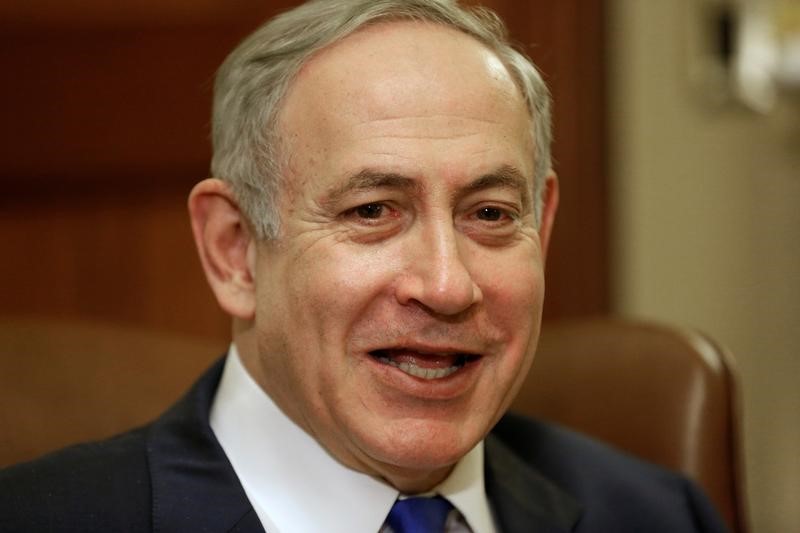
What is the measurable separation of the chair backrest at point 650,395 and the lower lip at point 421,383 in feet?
2.35

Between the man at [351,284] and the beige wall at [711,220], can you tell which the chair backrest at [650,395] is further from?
the beige wall at [711,220]

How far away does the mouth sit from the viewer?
1.46 metres

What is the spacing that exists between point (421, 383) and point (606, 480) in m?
0.62

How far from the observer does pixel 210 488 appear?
59.5 inches

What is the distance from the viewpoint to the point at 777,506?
147 inches

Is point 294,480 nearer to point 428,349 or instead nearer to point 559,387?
point 428,349

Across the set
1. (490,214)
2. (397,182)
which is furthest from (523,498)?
(397,182)

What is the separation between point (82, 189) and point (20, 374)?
0.97 meters

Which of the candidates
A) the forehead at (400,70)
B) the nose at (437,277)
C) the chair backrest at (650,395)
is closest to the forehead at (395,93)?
the forehead at (400,70)

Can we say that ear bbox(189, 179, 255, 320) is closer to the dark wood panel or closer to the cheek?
the cheek

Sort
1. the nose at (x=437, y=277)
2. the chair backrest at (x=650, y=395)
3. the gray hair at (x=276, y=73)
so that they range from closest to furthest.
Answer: the nose at (x=437, y=277)
the gray hair at (x=276, y=73)
the chair backrest at (x=650, y=395)

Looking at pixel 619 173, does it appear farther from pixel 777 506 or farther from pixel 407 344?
pixel 407 344

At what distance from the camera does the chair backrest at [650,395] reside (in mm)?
2059

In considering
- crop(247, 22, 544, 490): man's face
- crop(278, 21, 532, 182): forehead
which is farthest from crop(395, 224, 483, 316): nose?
crop(278, 21, 532, 182): forehead
